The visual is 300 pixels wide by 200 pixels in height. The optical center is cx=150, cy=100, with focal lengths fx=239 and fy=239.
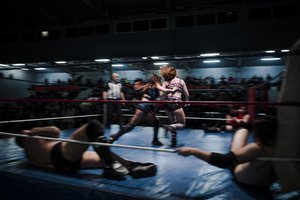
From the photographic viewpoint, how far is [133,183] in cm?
176

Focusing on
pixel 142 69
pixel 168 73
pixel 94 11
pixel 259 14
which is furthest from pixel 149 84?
pixel 94 11

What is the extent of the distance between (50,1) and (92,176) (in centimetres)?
1241

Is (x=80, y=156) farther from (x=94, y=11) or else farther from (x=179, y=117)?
(x=94, y=11)

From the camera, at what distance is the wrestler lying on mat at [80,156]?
6.20 feet

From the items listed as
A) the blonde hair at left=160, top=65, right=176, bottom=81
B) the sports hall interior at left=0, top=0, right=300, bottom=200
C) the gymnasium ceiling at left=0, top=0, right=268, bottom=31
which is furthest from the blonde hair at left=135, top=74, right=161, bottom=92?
the gymnasium ceiling at left=0, top=0, right=268, bottom=31

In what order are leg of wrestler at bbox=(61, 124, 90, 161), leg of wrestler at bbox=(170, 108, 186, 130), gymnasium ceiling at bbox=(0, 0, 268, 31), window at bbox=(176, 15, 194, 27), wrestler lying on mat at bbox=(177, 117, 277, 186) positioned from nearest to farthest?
wrestler lying on mat at bbox=(177, 117, 277, 186), leg of wrestler at bbox=(61, 124, 90, 161), leg of wrestler at bbox=(170, 108, 186, 130), gymnasium ceiling at bbox=(0, 0, 268, 31), window at bbox=(176, 15, 194, 27)

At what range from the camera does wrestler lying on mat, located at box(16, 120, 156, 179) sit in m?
1.89

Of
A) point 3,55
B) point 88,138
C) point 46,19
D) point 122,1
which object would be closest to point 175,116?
point 88,138

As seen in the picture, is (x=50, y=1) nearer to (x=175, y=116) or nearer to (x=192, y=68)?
(x=192, y=68)

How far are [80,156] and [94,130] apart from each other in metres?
0.30

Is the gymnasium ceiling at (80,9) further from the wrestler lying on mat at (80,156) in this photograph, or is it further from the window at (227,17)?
the wrestler lying on mat at (80,156)

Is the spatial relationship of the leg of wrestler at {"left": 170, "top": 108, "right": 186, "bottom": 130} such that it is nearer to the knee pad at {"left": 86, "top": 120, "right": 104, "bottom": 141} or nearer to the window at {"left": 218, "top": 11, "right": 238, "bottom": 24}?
the knee pad at {"left": 86, "top": 120, "right": 104, "bottom": 141}

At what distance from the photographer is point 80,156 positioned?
201 cm

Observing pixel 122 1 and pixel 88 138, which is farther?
pixel 122 1
